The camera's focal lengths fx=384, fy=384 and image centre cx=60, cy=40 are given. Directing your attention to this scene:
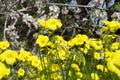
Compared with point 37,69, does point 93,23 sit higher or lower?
lower

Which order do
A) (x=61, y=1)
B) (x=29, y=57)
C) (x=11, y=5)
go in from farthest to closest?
(x=61, y=1) < (x=11, y=5) < (x=29, y=57)

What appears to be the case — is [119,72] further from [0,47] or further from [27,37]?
[27,37]

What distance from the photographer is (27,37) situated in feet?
18.0

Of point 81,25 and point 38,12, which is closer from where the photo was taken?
point 38,12

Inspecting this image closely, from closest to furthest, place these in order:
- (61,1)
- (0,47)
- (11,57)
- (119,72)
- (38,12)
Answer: (119,72) < (11,57) < (0,47) < (38,12) < (61,1)

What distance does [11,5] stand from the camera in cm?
462

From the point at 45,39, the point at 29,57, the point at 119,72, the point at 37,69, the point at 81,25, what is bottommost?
the point at 81,25

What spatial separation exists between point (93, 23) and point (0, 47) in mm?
3042

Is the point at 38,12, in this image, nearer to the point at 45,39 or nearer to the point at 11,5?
the point at 11,5

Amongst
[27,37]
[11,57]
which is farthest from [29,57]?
[27,37]

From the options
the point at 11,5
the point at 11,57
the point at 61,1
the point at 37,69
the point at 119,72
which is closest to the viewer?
the point at 119,72

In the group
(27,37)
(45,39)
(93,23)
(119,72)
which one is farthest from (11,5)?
(119,72)

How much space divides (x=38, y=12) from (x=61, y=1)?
1008 millimetres

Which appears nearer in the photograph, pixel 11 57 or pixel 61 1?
pixel 11 57
